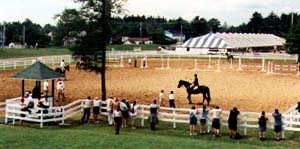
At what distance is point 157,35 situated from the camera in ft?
442

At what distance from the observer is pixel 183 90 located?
32906 mm

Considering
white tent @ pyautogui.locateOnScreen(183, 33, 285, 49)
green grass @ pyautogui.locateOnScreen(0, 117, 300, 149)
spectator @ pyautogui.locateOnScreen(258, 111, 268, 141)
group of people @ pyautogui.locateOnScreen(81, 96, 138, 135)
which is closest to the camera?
green grass @ pyautogui.locateOnScreen(0, 117, 300, 149)

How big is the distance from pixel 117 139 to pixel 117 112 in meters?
2.56

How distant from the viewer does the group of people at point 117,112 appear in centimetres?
1994

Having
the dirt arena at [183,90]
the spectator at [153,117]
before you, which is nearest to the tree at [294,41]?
the dirt arena at [183,90]

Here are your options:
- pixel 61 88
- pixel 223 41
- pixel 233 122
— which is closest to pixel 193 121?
pixel 233 122

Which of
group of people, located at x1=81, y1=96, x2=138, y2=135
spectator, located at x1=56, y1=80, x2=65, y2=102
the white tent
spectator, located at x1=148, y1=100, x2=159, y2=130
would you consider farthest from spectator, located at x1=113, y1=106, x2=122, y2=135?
the white tent

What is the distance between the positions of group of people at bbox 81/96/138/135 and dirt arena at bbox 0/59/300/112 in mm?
5901

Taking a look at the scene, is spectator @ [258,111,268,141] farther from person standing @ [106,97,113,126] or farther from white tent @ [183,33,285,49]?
white tent @ [183,33,285,49]

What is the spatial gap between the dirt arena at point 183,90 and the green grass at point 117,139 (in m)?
6.80

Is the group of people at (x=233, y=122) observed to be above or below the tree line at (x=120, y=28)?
below

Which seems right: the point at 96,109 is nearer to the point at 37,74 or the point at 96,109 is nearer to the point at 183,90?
the point at 37,74

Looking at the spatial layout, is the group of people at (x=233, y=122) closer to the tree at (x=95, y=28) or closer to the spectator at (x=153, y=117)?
the spectator at (x=153, y=117)

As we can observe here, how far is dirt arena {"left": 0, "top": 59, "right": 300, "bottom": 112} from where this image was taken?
2808cm
